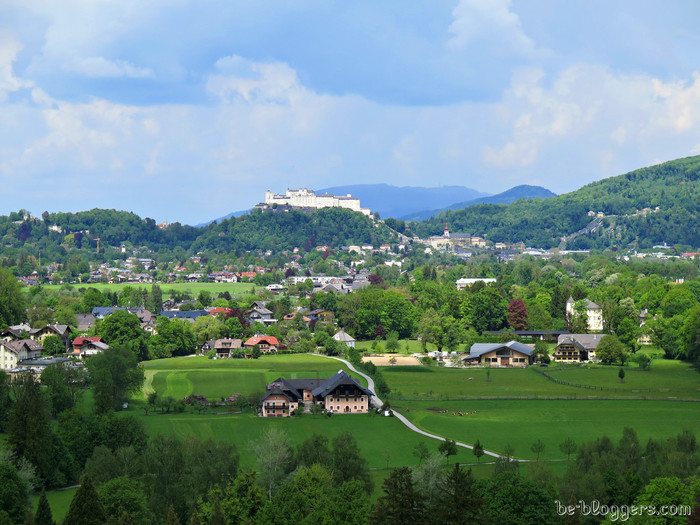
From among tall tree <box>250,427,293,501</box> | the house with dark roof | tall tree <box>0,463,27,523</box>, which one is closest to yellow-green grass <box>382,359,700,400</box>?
tall tree <box>250,427,293,501</box>

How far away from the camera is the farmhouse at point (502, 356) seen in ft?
231

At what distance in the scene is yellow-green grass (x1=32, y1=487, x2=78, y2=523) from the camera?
31438 mm

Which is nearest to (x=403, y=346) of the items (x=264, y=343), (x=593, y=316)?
(x=264, y=343)

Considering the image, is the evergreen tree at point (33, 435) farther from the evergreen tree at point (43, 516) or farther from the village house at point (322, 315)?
the village house at point (322, 315)

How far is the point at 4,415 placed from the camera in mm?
43531

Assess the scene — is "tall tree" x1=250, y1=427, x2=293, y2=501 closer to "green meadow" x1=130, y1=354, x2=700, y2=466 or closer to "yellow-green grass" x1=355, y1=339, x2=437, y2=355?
"green meadow" x1=130, y1=354, x2=700, y2=466

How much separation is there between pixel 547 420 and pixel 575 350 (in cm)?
2650

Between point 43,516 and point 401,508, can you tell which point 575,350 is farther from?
point 43,516

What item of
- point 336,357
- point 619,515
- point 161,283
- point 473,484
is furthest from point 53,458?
point 161,283

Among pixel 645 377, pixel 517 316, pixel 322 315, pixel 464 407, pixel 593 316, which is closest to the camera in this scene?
pixel 464 407

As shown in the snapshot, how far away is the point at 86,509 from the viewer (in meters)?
27.7

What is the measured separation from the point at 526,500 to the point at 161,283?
4917 inches

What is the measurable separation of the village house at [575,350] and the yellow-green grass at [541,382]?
351 cm

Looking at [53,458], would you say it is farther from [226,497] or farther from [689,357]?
[689,357]
